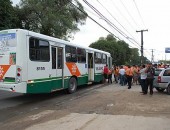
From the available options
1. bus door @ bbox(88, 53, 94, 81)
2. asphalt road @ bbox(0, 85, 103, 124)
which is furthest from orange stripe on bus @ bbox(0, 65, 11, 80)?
bus door @ bbox(88, 53, 94, 81)

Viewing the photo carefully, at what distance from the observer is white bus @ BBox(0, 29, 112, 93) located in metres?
11.6

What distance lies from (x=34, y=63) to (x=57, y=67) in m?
2.26

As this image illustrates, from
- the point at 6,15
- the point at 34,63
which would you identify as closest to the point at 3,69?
the point at 34,63

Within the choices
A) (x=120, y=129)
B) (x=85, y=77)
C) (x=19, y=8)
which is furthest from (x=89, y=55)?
(x=19, y=8)

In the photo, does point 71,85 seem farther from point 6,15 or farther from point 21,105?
point 6,15

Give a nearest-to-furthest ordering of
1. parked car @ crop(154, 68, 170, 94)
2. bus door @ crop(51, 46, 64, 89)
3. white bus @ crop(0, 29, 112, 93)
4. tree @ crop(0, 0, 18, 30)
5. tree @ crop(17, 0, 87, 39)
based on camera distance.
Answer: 1. white bus @ crop(0, 29, 112, 93)
2. bus door @ crop(51, 46, 64, 89)
3. parked car @ crop(154, 68, 170, 94)
4. tree @ crop(0, 0, 18, 30)
5. tree @ crop(17, 0, 87, 39)

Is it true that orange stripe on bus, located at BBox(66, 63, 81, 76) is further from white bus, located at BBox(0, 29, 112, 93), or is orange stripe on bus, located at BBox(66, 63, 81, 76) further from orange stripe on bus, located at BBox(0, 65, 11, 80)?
orange stripe on bus, located at BBox(0, 65, 11, 80)

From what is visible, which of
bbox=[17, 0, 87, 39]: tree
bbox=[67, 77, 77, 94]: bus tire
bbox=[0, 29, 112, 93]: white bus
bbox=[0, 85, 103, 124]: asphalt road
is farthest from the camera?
Answer: bbox=[17, 0, 87, 39]: tree

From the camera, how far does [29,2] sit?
102ft

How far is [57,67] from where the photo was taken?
14.3m

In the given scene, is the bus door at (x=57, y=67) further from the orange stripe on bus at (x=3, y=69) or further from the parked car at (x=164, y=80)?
the parked car at (x=164, y=80)

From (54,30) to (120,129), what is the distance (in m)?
24.9

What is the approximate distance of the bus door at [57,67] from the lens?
13.9m

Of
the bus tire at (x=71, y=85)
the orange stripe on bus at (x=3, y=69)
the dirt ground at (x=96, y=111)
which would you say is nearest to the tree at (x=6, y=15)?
the bus tire at (x=71, y=85)
